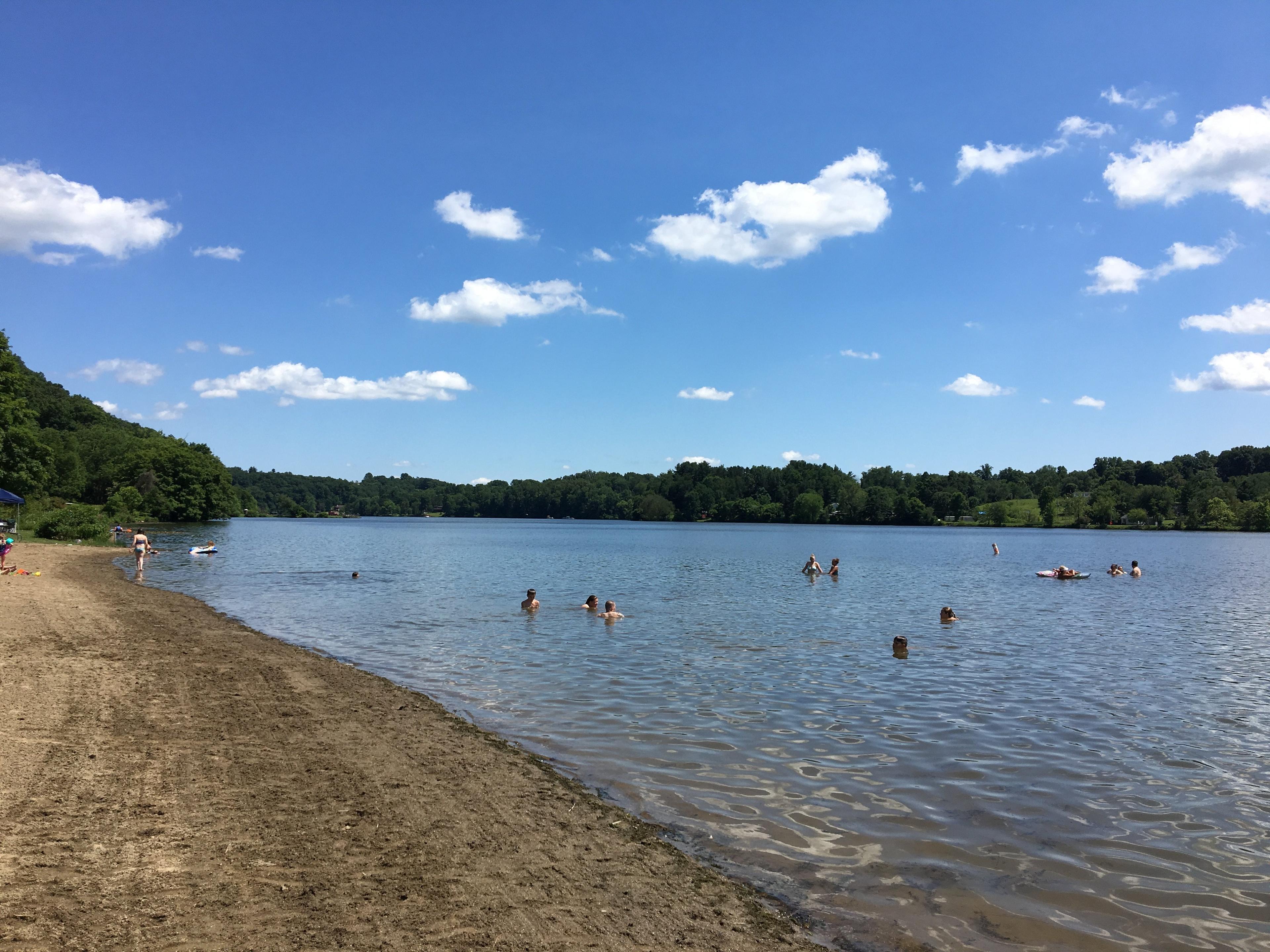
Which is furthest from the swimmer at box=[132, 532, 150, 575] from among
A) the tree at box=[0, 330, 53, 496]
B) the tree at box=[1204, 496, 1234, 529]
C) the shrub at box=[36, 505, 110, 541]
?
the tree at box=[1204, 496, 1234, 529]

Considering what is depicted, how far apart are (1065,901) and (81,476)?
13087 cm

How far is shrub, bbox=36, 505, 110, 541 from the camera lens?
54.1m

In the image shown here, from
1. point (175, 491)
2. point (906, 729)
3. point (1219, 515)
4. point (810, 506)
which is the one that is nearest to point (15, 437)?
point (175, 491)

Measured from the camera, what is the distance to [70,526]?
179 feet

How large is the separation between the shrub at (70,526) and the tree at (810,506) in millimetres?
162382

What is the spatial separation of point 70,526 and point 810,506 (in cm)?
16491

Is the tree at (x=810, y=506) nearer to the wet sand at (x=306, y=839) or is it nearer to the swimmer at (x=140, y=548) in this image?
the swimmer at (x=140, y=548)

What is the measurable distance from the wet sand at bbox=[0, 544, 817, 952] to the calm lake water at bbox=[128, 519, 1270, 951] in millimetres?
1030

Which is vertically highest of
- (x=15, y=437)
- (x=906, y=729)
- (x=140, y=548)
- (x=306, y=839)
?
(x=15, y=437)

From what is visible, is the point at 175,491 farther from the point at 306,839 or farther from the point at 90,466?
the point at 306,839

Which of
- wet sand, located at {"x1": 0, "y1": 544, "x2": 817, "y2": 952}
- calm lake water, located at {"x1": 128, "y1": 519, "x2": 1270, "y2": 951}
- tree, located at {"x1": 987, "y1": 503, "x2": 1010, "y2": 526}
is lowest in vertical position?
calm lake water, located at {"x1": 128, "y1": 519, "x2": 1270, "y2": 951}

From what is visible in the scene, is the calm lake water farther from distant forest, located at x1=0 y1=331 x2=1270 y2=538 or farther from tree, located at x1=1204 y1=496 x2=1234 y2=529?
tree, located at x1=1204 y1=496 x2=1234 y2=529

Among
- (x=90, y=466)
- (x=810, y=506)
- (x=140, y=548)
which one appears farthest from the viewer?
(x=810, y=506)

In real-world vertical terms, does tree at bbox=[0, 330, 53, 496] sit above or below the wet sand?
above
